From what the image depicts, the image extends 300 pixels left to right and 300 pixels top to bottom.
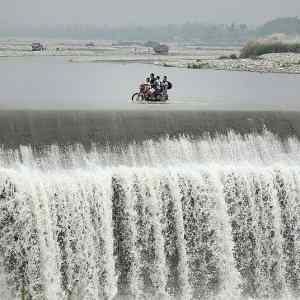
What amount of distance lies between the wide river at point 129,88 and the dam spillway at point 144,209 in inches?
163

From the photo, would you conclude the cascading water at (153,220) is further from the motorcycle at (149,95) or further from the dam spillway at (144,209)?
the motorcycle at (149,95)

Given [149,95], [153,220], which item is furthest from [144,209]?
[149,95]

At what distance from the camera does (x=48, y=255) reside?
14.7 metres

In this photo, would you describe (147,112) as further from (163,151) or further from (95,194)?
(95,194)

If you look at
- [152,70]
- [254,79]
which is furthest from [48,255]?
[152,70]

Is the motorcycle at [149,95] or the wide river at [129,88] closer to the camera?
the motorcycle at [149,95]

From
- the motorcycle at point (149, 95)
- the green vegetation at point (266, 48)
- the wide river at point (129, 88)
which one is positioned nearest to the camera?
the motorcycle at point (149, 95)

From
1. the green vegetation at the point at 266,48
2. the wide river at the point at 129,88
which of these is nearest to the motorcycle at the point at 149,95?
the wide river at the point at 129,88

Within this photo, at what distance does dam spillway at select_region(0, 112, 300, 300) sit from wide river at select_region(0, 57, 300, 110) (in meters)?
4.13

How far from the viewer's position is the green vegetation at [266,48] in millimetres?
67500

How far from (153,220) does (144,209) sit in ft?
0.97

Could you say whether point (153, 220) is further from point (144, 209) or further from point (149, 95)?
point (149, 95)

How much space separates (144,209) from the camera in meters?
15.9

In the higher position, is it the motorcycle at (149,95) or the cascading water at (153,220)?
the motorcycle at (149,95)
